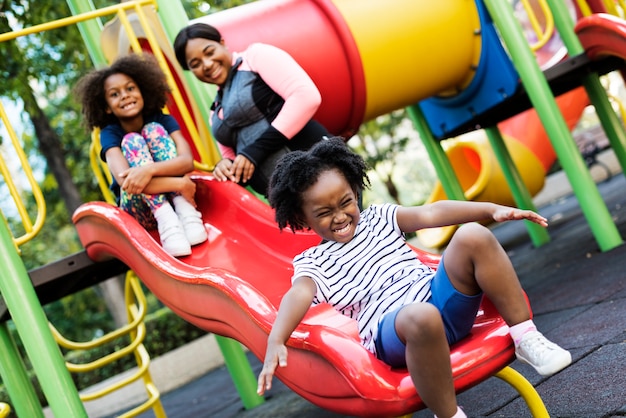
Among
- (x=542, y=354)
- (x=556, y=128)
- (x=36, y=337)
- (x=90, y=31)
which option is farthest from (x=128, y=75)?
(x=556, y=128)

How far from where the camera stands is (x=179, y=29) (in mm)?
4562

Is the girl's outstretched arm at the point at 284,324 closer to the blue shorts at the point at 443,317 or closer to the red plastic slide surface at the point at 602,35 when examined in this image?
the blue shorts at the point at 443,317

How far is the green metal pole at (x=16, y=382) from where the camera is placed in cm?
384

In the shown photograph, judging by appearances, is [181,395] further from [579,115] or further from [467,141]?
[579,115]

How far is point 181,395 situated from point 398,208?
5.34 m

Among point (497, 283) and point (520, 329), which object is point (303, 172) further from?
point (520, 329)

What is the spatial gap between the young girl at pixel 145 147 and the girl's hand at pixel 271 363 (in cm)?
167

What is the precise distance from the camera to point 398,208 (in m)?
2.21

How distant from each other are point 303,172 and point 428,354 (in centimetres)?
66

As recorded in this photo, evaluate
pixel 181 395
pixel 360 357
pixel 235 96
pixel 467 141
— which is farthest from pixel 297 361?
pixel 467 141

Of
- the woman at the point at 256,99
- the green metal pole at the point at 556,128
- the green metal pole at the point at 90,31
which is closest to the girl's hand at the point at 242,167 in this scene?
the woman at the point at 256,99

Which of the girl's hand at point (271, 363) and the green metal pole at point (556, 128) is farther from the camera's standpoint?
the green metal pole at point (556, 128)

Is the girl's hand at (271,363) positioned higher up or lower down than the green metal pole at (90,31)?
lower down

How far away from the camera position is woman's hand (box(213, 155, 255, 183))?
3.41 m
